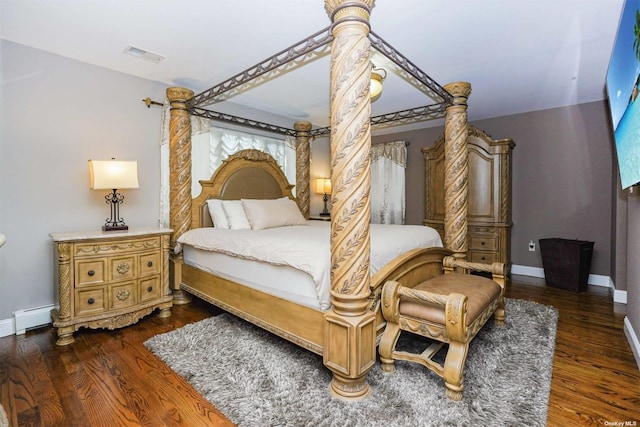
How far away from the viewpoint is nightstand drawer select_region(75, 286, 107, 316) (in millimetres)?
2496

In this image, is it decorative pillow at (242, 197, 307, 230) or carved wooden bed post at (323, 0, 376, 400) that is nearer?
carved wooden bed post at (323, 0, 376, 400)

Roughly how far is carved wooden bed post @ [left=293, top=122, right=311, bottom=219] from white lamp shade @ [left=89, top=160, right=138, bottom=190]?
2387 millimetres

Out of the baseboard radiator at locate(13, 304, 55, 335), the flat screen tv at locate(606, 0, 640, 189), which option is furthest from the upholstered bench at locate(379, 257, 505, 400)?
the baseboard radiator at locate(13, 304, 55, 335)

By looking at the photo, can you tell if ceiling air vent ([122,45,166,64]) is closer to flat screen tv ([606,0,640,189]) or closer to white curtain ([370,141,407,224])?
flat screen tv ([606,0,640,189])

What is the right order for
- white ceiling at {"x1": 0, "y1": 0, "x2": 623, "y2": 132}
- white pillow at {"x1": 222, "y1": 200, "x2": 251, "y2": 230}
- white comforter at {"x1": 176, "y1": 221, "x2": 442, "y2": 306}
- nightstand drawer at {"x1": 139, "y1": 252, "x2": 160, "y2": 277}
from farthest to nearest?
white pillow at {"x1": 222, "y1": 200, "x2": 251, "y2": 230}, nightstand drawer at {"x1": 139, "y1": 252, "x2": 160, "y2": 277}, white ceiling at {"x1": 0, "y1": 0, "x2": 623, "y2": 132}, white comforter at {"x1": 176, "y1": 221, "x2": 442, "y2": 306}

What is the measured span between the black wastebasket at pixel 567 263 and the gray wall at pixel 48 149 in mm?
5151

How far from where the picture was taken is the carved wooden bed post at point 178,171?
3.26 m

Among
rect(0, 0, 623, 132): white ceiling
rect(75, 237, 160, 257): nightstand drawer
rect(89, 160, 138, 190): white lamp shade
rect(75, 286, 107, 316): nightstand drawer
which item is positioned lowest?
rect(75, 286, 107, 316): nightstand drawer

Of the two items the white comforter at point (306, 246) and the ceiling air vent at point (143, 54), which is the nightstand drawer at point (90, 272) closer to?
the white comforter at point (306, 246)

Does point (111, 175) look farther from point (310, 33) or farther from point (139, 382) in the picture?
point (310, 33)

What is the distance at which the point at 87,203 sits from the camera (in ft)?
9.70

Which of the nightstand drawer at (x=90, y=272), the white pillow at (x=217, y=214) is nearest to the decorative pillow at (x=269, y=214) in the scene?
the white pillow at (x=217, y=214)

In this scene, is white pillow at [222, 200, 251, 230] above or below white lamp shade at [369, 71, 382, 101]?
below

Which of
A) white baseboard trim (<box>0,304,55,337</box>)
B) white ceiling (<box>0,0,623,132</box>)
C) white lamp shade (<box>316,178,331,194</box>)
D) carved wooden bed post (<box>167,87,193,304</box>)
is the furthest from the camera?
white lamp shade (<box>316,178,331,194</box>)
